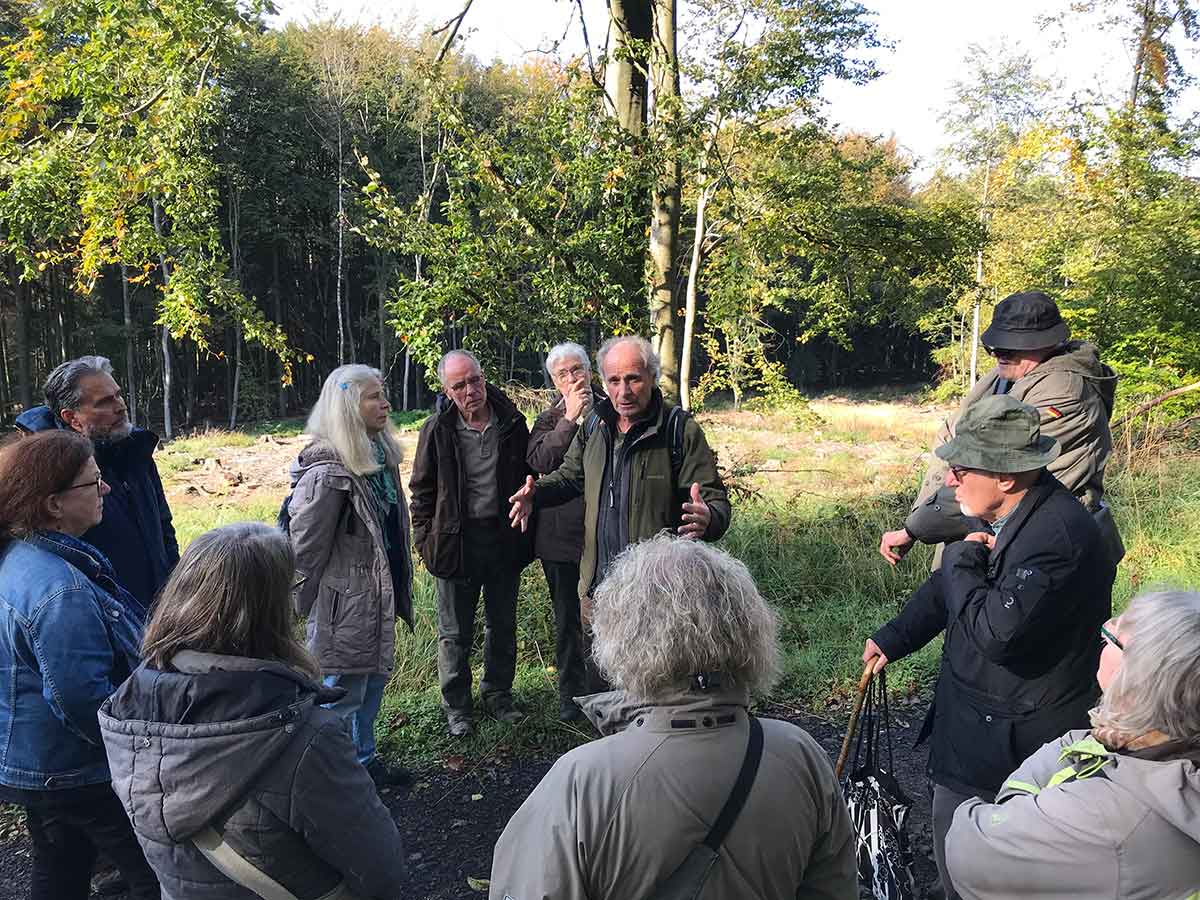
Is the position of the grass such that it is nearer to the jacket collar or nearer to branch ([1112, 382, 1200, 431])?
branch ([1112, 382, 1200, 431])

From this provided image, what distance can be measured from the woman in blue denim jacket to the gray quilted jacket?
62 centimetres

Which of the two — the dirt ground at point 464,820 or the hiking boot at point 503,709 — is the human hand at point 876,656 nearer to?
the dirt ground at point 464,820

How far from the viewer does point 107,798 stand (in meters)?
2.47

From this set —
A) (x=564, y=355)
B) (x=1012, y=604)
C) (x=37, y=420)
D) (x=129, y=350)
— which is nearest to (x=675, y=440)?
(x=564, y=355)

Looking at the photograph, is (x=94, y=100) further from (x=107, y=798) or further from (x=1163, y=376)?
(x=1163, y=376)

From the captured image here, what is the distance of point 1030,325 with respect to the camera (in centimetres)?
332

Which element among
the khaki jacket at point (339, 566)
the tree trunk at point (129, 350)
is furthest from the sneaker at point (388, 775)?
the tree trunk at point (129, 350)

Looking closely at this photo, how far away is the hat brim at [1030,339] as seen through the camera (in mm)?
3285

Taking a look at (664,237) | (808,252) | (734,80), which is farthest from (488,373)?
(808,252)

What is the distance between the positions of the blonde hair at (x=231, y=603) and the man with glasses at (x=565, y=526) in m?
2.43

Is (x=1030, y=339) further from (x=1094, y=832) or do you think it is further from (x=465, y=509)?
(x=465, y=509)

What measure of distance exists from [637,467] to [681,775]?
2.32 meters

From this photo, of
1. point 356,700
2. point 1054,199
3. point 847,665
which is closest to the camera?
point 356,700

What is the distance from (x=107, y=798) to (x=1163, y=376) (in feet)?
37.8
